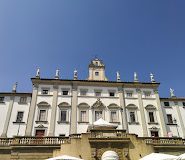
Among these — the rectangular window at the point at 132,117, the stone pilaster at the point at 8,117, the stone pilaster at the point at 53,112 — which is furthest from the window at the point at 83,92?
the stone pilaster at the point at 8,117

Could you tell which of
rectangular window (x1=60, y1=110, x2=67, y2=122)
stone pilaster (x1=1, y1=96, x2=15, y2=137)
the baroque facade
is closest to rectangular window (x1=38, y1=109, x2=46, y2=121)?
the baroque facade

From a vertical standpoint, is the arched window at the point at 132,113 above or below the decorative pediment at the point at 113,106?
below

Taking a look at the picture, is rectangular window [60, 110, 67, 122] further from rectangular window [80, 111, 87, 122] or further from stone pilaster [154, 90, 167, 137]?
stone pilaster [154, 90, 167, 137]

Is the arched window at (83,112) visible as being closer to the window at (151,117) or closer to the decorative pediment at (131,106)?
the decorative pediment at (131,106)

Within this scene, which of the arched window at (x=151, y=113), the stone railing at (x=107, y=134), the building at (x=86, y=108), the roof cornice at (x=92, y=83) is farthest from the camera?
the roof cornice at (x=92, y=83)

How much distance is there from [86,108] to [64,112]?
3817 mm

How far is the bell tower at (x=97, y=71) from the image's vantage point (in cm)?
4103

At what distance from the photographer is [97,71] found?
4206 cm

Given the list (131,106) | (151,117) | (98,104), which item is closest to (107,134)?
(98,104)

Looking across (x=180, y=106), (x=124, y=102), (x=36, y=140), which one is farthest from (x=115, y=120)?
(x=36, y=140)

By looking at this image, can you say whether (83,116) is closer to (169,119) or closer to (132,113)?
(132,113)

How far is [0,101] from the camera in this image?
35.5 m

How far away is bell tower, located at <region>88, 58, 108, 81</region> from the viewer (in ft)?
135

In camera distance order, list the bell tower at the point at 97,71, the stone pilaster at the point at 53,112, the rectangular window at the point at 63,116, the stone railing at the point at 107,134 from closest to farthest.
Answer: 1. the stone railing at the point at 107,134
2. the stone pilaster at the point at 53,112
3. the rectangular window at the point at 63,116
4. the bell tower at the point at 97,71
